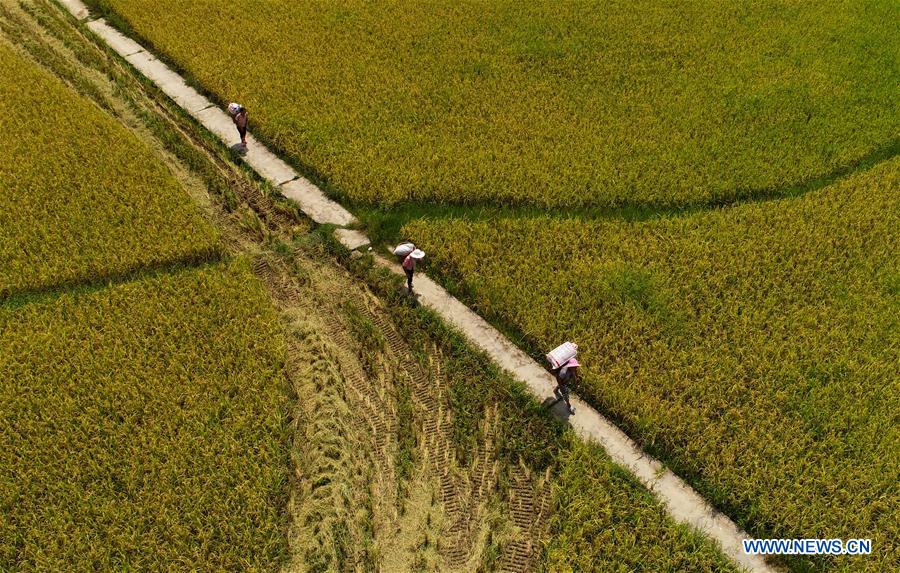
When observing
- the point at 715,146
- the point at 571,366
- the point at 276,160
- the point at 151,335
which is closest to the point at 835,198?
the point at 715,146

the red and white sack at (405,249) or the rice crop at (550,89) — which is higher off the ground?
the rice crop at (550,89)

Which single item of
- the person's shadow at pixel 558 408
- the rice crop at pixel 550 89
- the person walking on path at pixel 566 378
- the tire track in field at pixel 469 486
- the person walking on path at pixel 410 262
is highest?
the rice crop at pixel 550 89

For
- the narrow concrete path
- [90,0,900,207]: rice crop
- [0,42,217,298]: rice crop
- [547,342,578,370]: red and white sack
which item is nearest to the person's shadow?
the narrow concrete path

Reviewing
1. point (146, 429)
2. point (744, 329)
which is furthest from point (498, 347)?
point (146, 429)

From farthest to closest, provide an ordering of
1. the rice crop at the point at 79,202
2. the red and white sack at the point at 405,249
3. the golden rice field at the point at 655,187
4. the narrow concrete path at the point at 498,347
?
the rice crop at the point at 79,202 → the red and white sack at the point at 405,249 → the golden rice field at the point at 655,187 → the narrow concrete path at the point at 498,347

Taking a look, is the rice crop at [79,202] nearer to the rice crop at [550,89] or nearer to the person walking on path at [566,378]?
the rice crop at [550,89]

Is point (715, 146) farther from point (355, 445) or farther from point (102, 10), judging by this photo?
point (102, 10)

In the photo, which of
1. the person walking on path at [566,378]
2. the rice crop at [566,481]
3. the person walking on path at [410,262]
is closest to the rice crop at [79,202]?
the person walking on path at [410,262]
